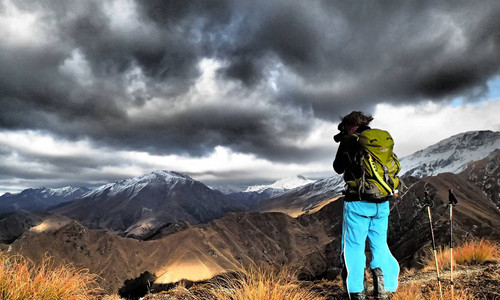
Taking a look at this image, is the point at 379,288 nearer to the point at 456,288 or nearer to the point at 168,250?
the point at 456,288

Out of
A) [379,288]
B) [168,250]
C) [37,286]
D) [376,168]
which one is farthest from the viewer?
[168,250]

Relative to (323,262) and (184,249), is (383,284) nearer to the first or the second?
(184,249)

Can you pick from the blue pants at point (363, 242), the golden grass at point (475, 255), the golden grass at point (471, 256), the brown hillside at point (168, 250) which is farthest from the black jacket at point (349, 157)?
the brown hillside at point (168, 250)

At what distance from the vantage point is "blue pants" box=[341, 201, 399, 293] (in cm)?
335

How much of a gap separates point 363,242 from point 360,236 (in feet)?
0.28

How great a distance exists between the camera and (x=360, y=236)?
136 inches

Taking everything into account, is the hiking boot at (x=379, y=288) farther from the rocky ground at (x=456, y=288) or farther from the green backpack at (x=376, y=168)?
the green backpack at (x=376, y=168)

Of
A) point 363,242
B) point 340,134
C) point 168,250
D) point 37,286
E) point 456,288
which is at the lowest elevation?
point 168,250

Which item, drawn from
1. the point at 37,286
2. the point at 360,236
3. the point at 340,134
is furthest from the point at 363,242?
the point at 37,286

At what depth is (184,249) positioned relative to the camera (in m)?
93.0

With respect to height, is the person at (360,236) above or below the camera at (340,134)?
below

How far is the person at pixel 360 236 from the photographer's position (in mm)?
3345

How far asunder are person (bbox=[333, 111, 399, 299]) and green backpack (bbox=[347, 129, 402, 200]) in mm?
59

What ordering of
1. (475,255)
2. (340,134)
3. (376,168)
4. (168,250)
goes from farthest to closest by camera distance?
(168,250), (475,255), (340,134), (376,168)
